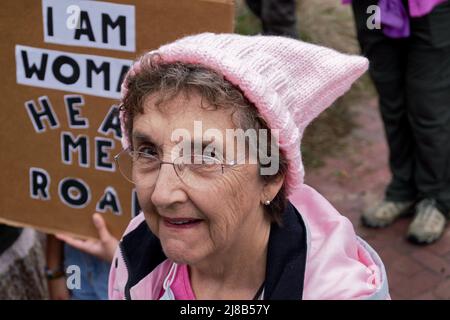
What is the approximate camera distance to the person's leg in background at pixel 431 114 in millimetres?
3275

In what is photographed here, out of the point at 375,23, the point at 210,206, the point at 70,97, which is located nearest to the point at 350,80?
the point at 210,206

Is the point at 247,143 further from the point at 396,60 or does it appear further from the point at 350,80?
the point at 396,60

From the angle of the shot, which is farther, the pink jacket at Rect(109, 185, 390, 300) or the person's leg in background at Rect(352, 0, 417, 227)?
the person's leg in background at Rect(352, 0, 417, 227)

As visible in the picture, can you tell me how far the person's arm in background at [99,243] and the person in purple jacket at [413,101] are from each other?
1.66 meters

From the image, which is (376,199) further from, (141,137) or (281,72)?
(141,137)

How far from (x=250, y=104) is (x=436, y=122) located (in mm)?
2213

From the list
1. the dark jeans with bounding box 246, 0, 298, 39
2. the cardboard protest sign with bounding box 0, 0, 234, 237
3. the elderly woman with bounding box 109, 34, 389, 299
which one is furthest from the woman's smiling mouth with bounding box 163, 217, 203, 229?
the dark jeans with bounding box 246, 0, 298, 39

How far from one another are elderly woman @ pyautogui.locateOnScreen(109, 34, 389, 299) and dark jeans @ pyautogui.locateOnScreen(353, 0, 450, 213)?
1701mm

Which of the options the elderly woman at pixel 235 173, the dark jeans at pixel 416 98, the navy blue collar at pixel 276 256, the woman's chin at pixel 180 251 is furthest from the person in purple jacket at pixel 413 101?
the woman's chin at pixel 180 251

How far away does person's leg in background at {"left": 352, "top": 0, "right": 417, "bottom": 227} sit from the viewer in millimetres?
3463

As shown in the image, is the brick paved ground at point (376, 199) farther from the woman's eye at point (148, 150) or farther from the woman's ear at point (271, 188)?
the woman's eye at point (148, 150)

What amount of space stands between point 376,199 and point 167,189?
2.88 metres

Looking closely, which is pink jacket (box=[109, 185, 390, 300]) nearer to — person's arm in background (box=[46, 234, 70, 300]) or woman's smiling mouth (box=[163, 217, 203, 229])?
woman's smiling mouth (box=[163, 217, 203, 229])

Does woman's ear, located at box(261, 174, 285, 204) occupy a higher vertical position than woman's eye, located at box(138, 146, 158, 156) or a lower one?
lower
